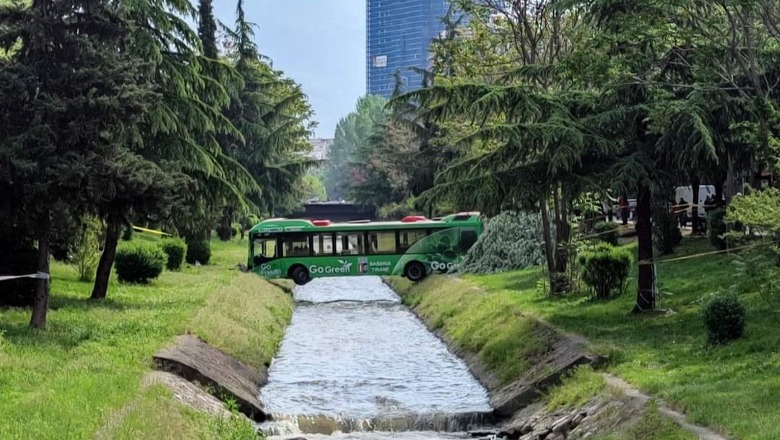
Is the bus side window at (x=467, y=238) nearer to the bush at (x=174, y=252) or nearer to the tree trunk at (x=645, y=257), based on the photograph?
the bush at (x=174, y=252)

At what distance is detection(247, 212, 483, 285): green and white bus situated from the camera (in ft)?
132

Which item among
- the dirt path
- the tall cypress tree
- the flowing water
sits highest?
the tall cypress tree

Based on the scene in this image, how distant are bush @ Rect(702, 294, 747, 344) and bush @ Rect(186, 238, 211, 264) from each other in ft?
97.0

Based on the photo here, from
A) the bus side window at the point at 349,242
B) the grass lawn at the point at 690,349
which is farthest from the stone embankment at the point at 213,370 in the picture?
the bus side window at the point at 349,242

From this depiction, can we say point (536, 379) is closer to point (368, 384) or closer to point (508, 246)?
point (368, 384)

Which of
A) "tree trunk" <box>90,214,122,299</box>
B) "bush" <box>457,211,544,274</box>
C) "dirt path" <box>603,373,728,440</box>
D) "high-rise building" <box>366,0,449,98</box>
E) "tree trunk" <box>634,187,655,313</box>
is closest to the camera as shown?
"dirt path" <box>603,373,728,440</box>

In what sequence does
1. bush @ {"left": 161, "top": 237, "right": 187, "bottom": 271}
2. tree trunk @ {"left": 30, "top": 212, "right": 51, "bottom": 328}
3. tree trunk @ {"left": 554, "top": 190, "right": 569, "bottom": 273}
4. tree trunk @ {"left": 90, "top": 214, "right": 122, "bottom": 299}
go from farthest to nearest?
1. bush @ {"left": 161, "top": 237, "right": 187, "bottom": 271}
2. tree trunk @ {"left": 554, "top": 190, "right": 569, "bottom": 273}
3. tree trunk @ {"left": 90, "top": 214, "right": 122, "bottom": 299}
4. tree trunk @ {"left": 30, "top": 212, "right": 51, "bottom": 328}

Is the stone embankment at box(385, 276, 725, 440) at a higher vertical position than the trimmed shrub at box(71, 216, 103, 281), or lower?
lower

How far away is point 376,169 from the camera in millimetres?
74062

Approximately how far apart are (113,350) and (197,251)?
26.0 meters

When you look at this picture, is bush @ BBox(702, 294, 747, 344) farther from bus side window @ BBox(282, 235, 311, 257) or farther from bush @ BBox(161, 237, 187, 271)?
bus side window @ BBox(282, 235, 311, 257)

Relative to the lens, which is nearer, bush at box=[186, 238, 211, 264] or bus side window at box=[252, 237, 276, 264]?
bus side window at box=[252, 237, 276, 264]

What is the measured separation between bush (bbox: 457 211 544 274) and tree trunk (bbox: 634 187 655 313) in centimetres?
1496

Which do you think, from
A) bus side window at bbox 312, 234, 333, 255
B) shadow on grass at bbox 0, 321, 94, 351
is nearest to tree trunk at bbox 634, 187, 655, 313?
shadow on grass at bbox 0, 321, 94, 351
